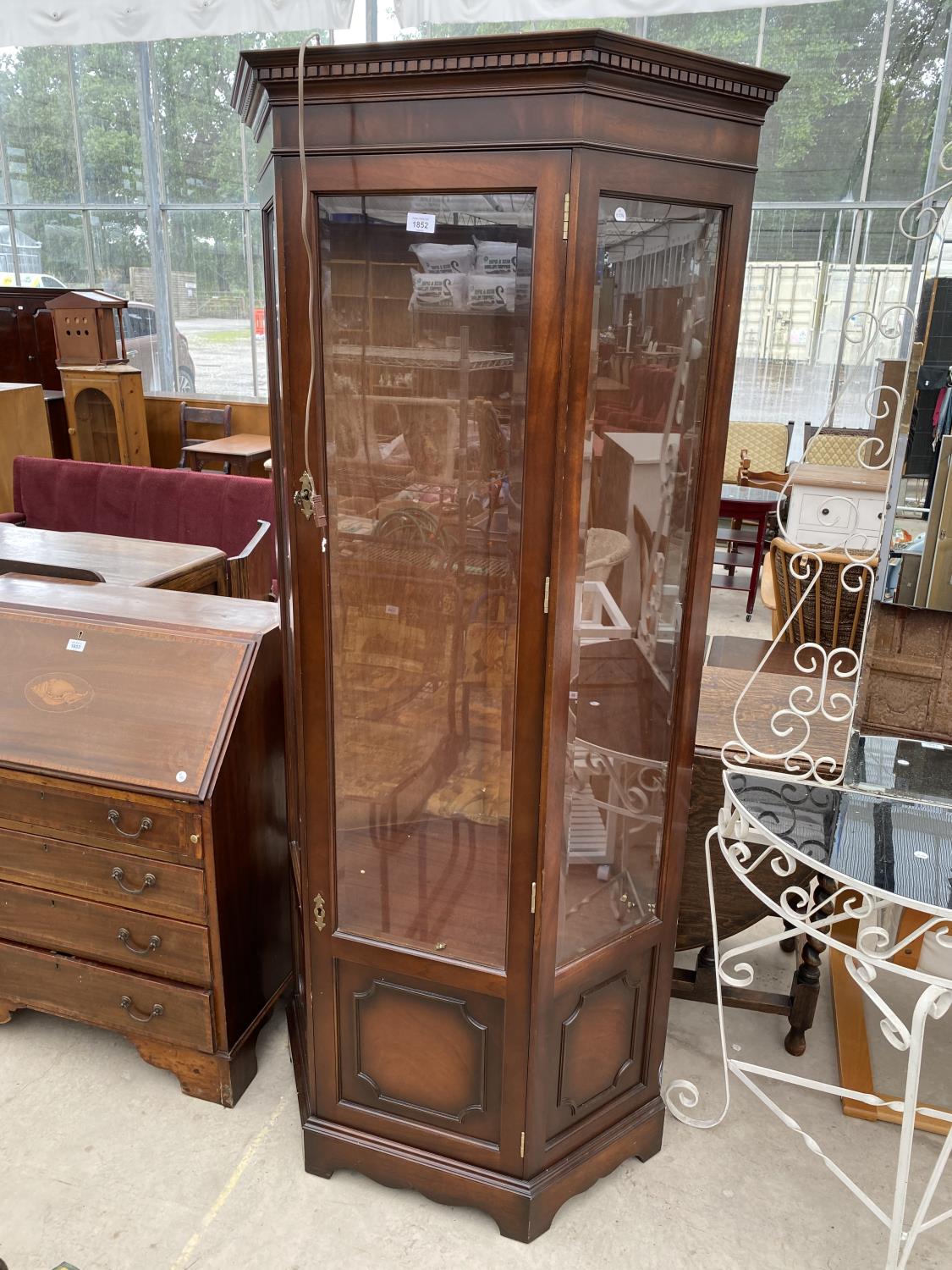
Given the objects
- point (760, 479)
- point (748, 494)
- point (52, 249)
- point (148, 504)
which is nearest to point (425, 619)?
point (148, 504)

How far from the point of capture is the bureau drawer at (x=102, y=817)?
1.80m

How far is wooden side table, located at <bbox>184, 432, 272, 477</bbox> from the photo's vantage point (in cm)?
545

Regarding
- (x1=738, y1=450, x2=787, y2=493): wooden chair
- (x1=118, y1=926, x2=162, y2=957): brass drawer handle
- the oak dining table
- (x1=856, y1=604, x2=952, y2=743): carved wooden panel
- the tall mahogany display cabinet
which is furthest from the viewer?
(x1=738, y1=450, x2=787, y2=493): wooden chair

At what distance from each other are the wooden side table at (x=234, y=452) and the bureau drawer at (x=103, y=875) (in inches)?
144

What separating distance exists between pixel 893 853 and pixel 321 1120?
121cm

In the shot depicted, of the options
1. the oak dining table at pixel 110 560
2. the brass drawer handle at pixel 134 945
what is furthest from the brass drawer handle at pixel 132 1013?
the oak dining table at pixel 110 560

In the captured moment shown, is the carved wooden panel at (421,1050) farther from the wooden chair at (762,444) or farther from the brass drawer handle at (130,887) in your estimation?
the wooden chair at (762,444)

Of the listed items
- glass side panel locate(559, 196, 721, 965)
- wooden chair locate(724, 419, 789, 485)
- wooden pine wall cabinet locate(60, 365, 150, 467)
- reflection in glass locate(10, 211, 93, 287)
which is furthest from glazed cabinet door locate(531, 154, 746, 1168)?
reflection in glass locate(10, 211, 93, 287)

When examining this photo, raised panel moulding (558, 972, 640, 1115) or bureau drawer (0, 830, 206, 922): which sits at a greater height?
bureau drawer (0, 830, 206, 922)

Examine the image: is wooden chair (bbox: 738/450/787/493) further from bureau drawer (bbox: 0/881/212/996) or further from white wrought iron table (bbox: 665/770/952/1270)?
bureau drawer (bbox: 0/881/212/996)

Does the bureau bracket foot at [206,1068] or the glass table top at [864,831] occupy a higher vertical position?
the glass table top at [864,831]

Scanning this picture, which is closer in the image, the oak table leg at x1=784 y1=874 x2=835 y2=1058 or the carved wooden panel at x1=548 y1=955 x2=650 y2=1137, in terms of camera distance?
the carved wooden panel at x1=548 y1=955 x2=650 y2=1137

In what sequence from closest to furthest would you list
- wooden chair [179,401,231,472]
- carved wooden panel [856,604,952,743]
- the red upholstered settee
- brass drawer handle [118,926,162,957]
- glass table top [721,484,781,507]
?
brass drawer handle [118,926,162,957], carved wooden panel [856,604,952,743], the red upholstered settee, glass table top [721,484,781,507], wooden chair [179,401,231,472]

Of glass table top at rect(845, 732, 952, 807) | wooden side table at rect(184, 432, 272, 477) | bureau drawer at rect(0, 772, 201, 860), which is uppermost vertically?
wooden side table at rect(184, 432, 272, 477)
